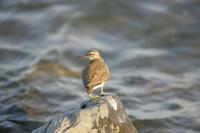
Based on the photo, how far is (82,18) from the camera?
16.7m

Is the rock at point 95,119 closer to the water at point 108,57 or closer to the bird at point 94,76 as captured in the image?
the bird at point 94,76

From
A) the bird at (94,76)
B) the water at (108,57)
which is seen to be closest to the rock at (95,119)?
the bird at (94,76)

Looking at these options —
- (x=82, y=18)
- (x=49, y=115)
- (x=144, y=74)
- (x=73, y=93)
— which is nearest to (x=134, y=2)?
(x=82, y=18)

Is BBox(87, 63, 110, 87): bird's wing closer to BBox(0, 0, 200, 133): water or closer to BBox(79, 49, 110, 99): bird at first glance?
BBox(79, 49, 110, 99): bird

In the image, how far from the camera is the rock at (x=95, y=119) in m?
7.95

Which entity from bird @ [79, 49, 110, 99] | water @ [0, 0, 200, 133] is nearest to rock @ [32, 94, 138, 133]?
bird @ [79, 49, 110, 99]

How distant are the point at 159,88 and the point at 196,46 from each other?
8.67 feet

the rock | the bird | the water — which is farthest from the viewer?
the water

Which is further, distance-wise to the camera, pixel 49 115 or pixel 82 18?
pixel 82 18

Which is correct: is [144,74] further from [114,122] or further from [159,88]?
[114,122]

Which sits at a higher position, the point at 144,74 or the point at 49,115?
the point at 144,74

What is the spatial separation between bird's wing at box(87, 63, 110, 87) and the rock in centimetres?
31

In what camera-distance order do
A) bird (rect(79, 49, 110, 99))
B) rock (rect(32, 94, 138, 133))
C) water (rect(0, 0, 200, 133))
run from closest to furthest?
1. rock (rect(32, 94, 138, 133))
2. bird (rect(79, 49, 110, 99))
3. water (rect(0, 0, 200, 133))

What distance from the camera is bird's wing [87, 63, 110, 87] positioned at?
8.15 metres
